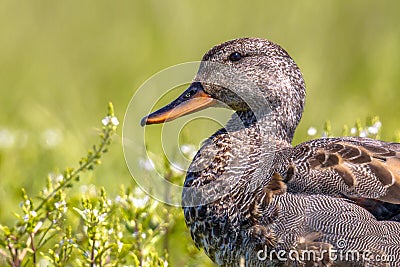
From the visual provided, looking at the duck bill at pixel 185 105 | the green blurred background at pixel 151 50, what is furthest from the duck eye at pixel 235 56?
the green blurred background at pixel 151 50

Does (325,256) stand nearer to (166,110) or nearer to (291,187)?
(291,187)

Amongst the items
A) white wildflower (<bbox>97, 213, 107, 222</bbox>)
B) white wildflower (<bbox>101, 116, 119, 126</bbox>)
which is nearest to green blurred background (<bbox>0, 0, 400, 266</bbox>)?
white wildflower (<bbox>101, 116, 119, 126</bbox>)

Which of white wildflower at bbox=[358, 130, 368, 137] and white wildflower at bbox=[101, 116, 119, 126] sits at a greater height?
white wildflower at bbox=[358, 130, 368, 137]

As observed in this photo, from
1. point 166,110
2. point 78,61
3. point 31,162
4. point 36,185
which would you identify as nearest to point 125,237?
point 166,110

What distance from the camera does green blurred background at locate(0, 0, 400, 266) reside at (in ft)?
22.9

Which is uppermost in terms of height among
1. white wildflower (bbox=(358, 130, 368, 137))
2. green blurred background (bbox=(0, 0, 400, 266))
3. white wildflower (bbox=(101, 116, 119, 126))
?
green blurred background (bbox=(0, 0, 400, 266))

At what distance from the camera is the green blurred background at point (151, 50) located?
698 centimetres

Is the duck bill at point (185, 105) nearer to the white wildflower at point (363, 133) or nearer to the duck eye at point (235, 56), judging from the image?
the duck eye at point (235, 56)

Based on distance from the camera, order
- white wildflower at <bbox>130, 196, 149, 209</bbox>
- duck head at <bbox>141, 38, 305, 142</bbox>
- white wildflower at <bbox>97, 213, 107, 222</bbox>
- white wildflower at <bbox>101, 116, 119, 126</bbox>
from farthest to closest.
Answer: duck head at <bbox>141, 38, 305, 142</bbox>, white wildflower at <bbox>130, 196, 149, 209</bbox>, white wildflower at <bbox>101, 116, 119, 126</bbox>, white wildflower at <bbox>97, 213, 107, 222</bbox>

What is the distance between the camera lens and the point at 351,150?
3.98 meters

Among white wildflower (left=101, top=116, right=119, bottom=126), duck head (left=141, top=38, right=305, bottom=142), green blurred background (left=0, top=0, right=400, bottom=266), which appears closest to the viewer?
white wildflower (left=101, top=116, right=119, bottom=126)

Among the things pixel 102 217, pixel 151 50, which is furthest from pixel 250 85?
pixel 151 50

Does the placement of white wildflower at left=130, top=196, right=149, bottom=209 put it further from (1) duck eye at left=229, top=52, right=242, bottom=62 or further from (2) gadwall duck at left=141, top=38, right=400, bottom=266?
(1) duck eye at left=229, top=52, right=242, bottom=62

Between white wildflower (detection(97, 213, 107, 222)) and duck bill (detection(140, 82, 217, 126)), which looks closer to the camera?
white wildflower (detection(97, 213, 107, 222))
